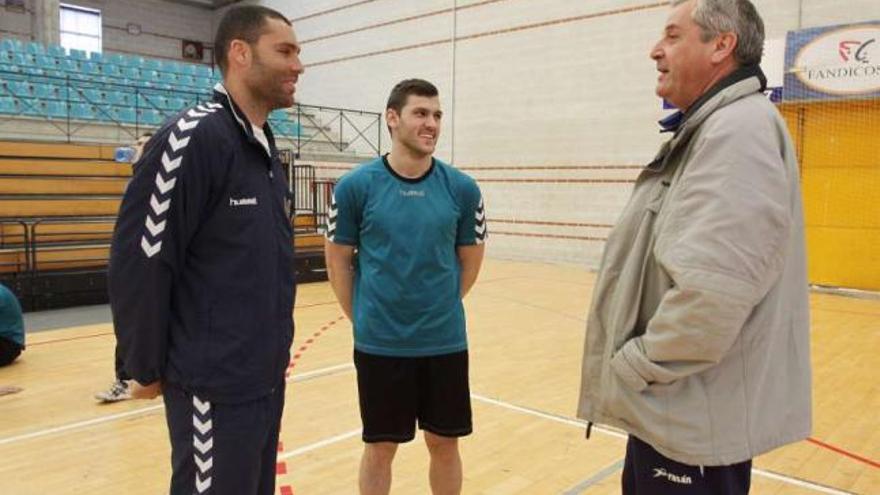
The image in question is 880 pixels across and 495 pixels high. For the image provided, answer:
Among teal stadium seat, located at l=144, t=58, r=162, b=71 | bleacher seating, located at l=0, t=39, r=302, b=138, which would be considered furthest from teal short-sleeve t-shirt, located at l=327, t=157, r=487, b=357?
teal stadium seat, located at l=144, t=58, r=162, b=71

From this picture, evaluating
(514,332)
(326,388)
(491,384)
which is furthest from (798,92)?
(326,388)

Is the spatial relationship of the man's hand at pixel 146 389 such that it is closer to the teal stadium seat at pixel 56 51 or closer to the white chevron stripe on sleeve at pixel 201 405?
the white chevron stripe on sleeve at pixel 201 405

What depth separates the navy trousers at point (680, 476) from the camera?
167cm

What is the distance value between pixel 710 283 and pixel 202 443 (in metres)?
1.32

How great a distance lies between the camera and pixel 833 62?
10227 mm

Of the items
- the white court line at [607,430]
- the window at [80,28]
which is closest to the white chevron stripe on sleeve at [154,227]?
the white court line at [607,430]

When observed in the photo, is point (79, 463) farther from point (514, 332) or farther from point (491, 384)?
point (514, 332)

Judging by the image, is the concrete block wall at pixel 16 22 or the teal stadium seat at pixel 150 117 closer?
the teal stadium seat at pixel 150 117

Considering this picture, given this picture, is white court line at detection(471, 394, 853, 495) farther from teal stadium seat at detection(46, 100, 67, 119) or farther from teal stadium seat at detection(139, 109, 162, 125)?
teal stadium seat at detection(139, 109, 162, 125)

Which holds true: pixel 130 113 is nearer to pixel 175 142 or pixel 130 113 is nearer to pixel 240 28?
pixel 240 28

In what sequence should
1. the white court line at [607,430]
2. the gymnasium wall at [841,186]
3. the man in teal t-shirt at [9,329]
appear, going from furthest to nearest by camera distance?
1. the gymnasium wall at [841,186]
2. the man in teal t-shirt at [9,329]
3. the white court line at [607,430]

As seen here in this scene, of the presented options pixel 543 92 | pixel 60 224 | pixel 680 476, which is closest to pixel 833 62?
pixel 543 92

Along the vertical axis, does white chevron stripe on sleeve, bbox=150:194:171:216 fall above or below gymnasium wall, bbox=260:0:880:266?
below

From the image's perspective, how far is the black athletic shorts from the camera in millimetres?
2688
